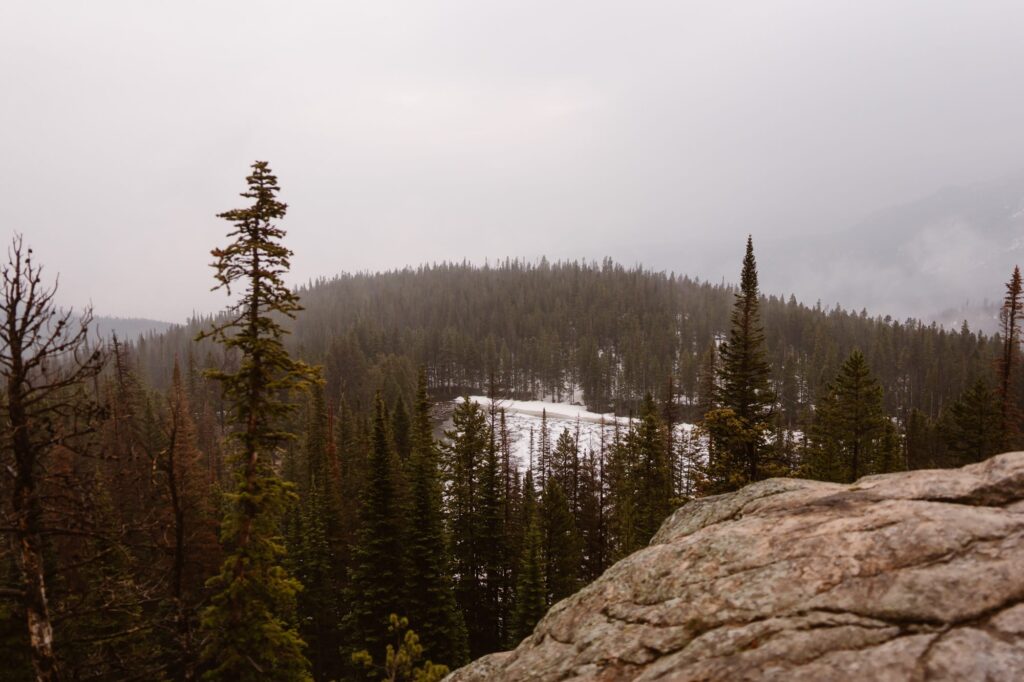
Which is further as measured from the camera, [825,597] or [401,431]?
[401,431]

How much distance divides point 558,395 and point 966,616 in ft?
395

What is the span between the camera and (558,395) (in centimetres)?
12425

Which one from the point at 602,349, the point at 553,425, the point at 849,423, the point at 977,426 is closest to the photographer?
the point at 849,423

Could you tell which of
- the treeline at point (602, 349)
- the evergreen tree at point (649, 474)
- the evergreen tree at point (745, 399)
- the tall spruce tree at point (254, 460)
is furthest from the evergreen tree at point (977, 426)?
the tall spruce tree at point (254, 460)

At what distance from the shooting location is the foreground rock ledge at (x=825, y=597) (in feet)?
14.9

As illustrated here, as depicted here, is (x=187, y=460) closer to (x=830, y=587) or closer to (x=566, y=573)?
(x=566, y=573)

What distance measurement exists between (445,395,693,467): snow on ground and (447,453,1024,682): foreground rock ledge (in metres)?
57.0

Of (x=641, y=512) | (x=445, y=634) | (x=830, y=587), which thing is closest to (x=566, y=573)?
(x=641, y=512)

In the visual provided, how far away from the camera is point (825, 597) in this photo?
5480 mm

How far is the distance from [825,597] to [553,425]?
81417 mm

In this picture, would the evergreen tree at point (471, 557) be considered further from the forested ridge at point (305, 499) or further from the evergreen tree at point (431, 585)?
the evergreen tree at point (431, 585)

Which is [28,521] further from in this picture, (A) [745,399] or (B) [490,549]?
(B) [490,549]

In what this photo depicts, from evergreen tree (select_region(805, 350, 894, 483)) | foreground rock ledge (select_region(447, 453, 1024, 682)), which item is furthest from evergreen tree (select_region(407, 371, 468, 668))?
evergreen tree (select_region(805, 350, 894, 483))

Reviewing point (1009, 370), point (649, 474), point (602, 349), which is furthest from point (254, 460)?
point (602, 349)
